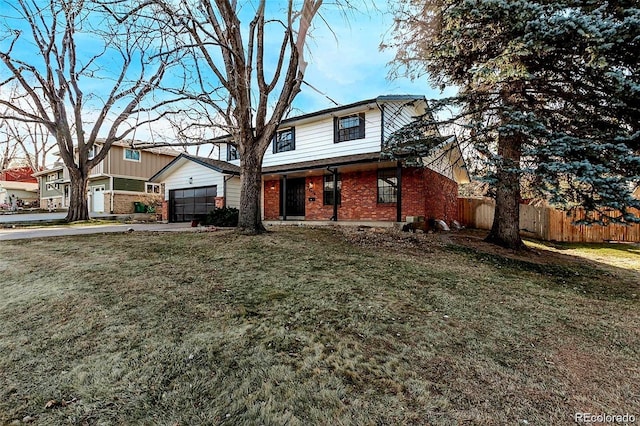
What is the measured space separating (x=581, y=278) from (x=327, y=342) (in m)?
6.11

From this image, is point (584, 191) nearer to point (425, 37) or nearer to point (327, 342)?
point (425, 37)

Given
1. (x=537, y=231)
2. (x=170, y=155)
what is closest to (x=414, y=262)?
(x=537, y=231)

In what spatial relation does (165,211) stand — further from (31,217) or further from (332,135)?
(332,135)

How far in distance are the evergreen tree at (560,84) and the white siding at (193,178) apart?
1155cm

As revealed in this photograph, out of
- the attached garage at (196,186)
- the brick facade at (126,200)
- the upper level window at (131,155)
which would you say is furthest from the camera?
the upper level window at (131,155)

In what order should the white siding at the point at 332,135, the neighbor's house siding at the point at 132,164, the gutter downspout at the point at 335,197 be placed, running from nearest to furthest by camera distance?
1. the white siding at the point at 332,135
2. the gutter downspout at the point at 335,197
3. the neighbor's house siding at the point at 132,164

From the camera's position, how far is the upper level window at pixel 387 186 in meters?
12.4

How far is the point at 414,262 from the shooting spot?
602 cm

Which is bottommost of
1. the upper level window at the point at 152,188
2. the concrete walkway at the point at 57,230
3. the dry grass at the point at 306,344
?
the dry grass at the point at 306,344

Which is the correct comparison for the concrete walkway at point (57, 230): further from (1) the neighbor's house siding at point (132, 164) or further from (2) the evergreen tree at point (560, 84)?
(1) the neighbor's house siding at point (132, 164)

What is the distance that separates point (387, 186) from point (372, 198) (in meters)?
0.82

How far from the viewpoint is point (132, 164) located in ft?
79.6

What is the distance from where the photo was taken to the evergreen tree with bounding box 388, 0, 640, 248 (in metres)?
4.84

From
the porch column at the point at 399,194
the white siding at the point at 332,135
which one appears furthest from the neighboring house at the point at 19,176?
the porch column at the point at 399,194
